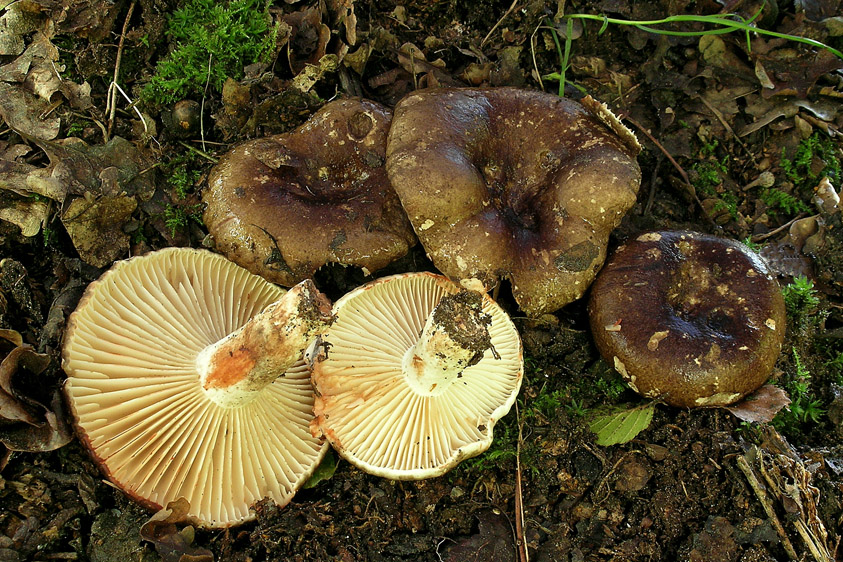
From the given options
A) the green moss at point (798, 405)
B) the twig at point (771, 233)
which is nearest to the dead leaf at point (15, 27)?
the twig at point (771, 233)

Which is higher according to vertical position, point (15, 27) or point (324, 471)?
point (15, 27)

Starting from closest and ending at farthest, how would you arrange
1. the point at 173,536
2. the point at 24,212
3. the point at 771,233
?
1. the point at 173,536
2. the point at 24,212
3. the point at 771,233

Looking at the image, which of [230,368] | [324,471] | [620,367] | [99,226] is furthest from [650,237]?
[99,226]

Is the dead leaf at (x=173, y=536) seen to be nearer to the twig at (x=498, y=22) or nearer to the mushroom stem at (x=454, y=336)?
the mushroom stem at (x=454, y=336)

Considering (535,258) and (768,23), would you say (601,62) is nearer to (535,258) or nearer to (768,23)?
(768,23)

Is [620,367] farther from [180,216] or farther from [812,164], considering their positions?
[180,216]

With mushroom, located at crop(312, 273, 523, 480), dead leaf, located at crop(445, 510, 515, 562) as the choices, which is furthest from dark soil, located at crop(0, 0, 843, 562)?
mushroom, located at crop(312, 273, 523, 480)
